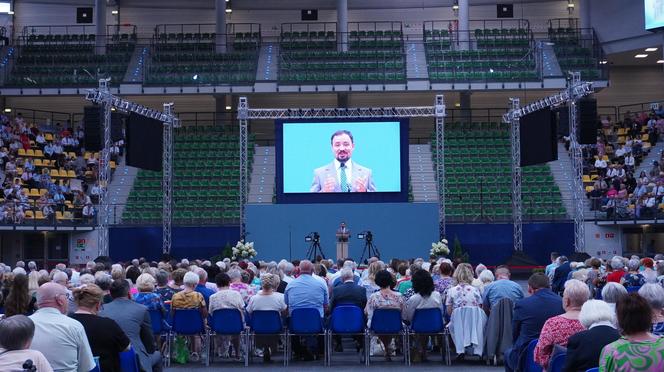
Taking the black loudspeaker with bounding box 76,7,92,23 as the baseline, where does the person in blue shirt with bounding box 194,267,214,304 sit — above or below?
below

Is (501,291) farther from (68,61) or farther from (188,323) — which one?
(68,61)

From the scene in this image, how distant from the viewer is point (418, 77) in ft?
127

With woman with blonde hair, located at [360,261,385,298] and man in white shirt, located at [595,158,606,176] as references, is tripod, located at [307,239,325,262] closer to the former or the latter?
man in white shirt, located at [595,158,606,176]

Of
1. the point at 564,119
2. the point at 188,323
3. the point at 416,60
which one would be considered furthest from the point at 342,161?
the point at 188,323

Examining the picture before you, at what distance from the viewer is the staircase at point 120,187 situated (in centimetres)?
3350

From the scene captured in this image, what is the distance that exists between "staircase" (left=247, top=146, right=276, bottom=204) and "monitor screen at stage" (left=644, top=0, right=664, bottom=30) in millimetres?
15725

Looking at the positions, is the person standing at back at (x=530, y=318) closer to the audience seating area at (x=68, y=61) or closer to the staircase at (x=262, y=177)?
the staircase at (x=262, y=177)

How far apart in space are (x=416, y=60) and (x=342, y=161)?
1196 cm

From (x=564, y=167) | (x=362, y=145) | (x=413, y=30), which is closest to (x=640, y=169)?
(x=564, y=167)

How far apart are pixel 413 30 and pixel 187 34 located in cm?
1132

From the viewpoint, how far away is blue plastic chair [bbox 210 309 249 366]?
39.3 feet

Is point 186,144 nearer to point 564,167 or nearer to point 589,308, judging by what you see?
point 564,167

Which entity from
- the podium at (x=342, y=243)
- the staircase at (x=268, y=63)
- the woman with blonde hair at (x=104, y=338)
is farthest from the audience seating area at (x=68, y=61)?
the woman with blonde hair at (x=104, y=338)

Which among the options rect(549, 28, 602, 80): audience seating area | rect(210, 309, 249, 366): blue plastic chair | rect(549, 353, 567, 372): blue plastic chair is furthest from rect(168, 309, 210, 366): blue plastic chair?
rect(549, 28, 602, 80): audience seating area
